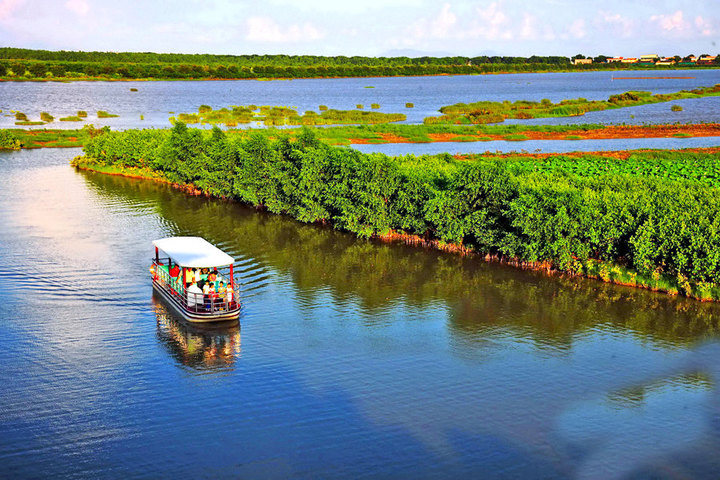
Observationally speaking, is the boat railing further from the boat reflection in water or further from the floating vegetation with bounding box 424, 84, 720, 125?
the floating vegetation with bounding box 424, 84, 720, 125

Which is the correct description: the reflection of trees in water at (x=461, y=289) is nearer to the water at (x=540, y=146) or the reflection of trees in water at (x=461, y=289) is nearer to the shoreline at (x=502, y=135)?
the water at (x=540, y=146)

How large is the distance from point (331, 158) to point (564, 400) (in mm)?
37940

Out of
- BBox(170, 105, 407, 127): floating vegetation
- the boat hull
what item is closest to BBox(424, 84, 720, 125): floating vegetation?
BBox(170, 105, 407, 127): floating vegetation

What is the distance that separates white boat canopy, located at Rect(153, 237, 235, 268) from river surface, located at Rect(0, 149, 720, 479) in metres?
3.56

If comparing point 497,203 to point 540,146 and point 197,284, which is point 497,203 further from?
point 540,146

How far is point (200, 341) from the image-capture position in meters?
37.2

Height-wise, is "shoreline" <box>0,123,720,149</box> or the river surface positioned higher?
"shoreline" <box>0,123,720,149</box>

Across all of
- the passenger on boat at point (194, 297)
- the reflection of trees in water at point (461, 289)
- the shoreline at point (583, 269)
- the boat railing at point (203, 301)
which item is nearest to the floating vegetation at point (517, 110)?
the shoreline at point (583, 269)

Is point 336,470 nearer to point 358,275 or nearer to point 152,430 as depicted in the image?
point 152,430

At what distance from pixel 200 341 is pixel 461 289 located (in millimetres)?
18645

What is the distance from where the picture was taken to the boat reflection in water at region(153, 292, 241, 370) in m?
34.6

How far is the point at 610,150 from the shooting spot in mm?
104688

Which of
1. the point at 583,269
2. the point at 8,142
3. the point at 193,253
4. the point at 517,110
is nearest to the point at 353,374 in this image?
the point at 193,253

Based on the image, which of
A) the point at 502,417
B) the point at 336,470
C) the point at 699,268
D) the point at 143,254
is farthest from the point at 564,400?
the point at 143,254
